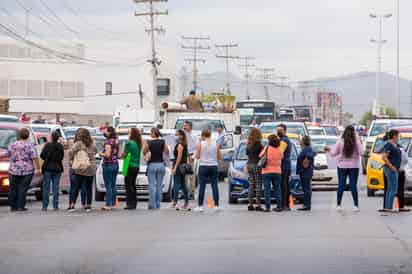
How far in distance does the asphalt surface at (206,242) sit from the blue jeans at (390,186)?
0.49m

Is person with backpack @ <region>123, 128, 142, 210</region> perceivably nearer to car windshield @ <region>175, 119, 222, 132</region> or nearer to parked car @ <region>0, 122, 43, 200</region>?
parked car @ <region>0, 122, 43, 200</region>

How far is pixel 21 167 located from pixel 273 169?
5287 millimetres

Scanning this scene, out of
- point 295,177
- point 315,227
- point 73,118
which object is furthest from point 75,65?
point 315,227

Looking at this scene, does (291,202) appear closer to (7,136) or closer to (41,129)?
(7,136)

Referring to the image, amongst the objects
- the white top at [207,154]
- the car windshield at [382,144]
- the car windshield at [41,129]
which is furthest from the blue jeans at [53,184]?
the car windshield at [41,129]

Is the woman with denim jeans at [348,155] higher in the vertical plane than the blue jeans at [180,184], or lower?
higher

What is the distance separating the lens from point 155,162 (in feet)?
74.9

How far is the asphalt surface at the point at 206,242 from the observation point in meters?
13.5

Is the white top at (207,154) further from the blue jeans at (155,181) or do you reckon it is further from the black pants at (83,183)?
the black pants at (83,183)

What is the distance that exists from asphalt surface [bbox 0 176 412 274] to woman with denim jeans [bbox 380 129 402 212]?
0.52m

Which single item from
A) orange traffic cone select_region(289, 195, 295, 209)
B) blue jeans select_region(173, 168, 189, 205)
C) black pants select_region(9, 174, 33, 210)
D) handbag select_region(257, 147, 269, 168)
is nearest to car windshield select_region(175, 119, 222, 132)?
orange traffic cone select_region(289, 195, 295, 209)

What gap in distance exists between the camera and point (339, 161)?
72.9ft

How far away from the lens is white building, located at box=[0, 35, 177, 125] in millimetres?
99250

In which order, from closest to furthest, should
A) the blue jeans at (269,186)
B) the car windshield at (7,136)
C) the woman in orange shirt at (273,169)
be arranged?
the woman in orange shirt at (273,169), the blue jeans at (269,186), the car windshield at (7,136)
